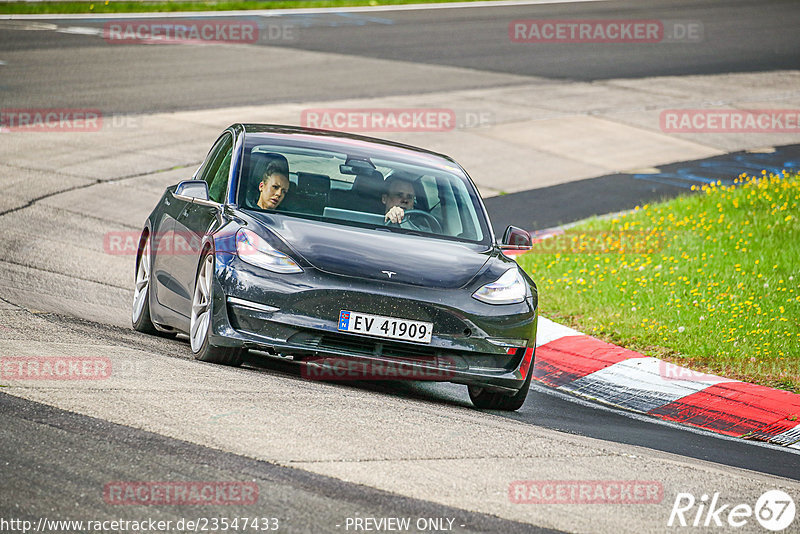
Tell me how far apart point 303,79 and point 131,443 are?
18.4 meters

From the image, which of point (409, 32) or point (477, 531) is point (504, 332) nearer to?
point (477, 531)

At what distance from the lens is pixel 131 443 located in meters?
5.25

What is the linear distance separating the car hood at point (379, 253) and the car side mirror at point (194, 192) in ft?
1.52

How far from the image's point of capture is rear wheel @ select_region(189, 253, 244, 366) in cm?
716

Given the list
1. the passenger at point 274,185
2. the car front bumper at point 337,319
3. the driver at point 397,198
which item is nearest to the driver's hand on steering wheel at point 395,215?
the driver at point 397,198

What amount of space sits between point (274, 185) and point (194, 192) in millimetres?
526

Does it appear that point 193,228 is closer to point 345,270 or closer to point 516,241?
point 345,270

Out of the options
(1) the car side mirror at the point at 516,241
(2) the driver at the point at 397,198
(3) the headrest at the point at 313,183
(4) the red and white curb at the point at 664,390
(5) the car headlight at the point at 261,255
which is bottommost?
(4) the red and white curb at the point at 664,390

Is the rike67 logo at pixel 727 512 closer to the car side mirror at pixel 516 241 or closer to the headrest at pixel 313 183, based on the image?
the car side mirror at pixel 516 241

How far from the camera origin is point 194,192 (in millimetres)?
7895

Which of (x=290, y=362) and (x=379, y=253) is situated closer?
(x=379, y=253)

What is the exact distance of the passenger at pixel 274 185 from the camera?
7.86 m

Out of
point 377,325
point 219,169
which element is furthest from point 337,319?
point 219,169

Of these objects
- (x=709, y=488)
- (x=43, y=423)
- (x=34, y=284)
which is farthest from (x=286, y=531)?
(x=34, y=284)
